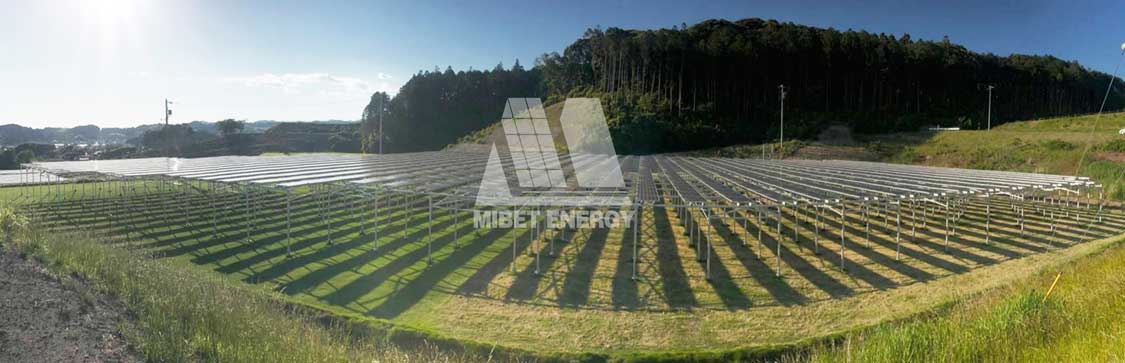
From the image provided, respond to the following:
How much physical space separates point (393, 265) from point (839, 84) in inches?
2413

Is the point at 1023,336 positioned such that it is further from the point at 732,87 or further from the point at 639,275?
the point at 732,87

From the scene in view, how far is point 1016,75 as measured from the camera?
230 feet

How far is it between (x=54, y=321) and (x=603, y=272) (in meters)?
7.16

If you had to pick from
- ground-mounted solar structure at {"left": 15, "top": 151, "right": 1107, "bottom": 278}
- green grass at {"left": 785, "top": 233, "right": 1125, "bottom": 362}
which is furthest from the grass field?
ground-mounted solar structure at {"left": 15, "top": 151, "right": 1107, "bottom": 278}

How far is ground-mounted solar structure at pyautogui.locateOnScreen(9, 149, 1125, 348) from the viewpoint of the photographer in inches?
310

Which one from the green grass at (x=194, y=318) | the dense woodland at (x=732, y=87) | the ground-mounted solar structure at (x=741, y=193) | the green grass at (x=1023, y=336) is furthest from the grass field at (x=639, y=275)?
the dense woodland at (x=732, y=87)

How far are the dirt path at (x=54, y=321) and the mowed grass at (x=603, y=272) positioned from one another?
9.90 feet

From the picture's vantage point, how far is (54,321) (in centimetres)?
399

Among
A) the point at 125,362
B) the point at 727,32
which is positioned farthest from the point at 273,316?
the point at 727,32

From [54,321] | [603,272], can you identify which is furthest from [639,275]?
[54,321]

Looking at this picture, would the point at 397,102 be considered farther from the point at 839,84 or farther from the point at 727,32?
the point at 839,84

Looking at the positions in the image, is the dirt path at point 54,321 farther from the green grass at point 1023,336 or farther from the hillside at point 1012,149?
the hillside at point 1012,149

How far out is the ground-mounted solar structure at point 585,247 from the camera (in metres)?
7.88

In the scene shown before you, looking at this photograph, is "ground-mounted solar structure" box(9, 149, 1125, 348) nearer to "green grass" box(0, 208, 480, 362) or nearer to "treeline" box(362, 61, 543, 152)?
"green grass" box(0, 208, 480, 362)
